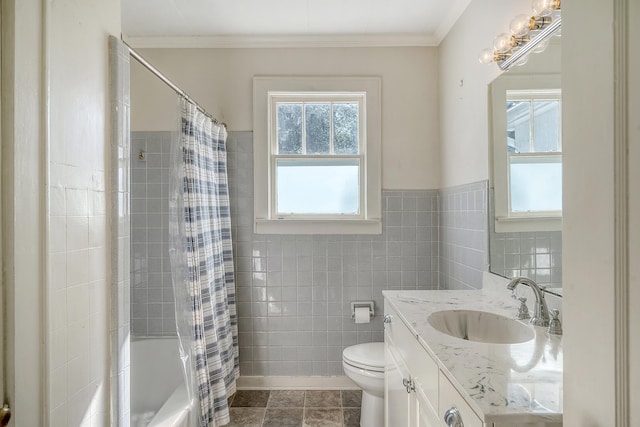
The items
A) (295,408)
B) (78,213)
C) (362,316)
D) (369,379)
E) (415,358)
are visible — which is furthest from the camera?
(362,316)

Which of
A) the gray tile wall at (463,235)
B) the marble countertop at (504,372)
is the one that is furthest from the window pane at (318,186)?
the marble countertop at (504,372)

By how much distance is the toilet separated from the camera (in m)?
1.85

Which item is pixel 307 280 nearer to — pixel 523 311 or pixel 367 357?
pixel 367 357

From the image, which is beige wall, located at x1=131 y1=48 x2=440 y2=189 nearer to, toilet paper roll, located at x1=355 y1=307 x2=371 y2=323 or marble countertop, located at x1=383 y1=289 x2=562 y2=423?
toilet paper roll, located at x1=355 y1=307 x2=371 y2=323

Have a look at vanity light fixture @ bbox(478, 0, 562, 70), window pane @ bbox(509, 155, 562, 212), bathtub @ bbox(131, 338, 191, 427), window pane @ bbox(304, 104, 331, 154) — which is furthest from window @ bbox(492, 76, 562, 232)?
bathtub @ bbox(131, 338, 191, 427)

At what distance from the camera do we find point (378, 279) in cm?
248

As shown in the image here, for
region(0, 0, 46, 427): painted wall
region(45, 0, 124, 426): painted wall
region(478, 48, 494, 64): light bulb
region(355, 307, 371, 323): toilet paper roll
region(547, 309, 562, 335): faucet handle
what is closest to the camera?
region(0, 0, 46, 427): painted wall

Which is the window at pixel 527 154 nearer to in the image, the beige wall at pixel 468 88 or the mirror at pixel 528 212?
the mirror at pixel 528 212

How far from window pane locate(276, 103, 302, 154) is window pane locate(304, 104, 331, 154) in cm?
6

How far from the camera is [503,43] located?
148 cm

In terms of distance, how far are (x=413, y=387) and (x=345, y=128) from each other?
6.09ft

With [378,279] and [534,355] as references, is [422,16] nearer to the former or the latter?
[378,279]

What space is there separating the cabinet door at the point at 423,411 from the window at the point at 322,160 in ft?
4.56

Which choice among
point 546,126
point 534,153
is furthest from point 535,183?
point 546,126
